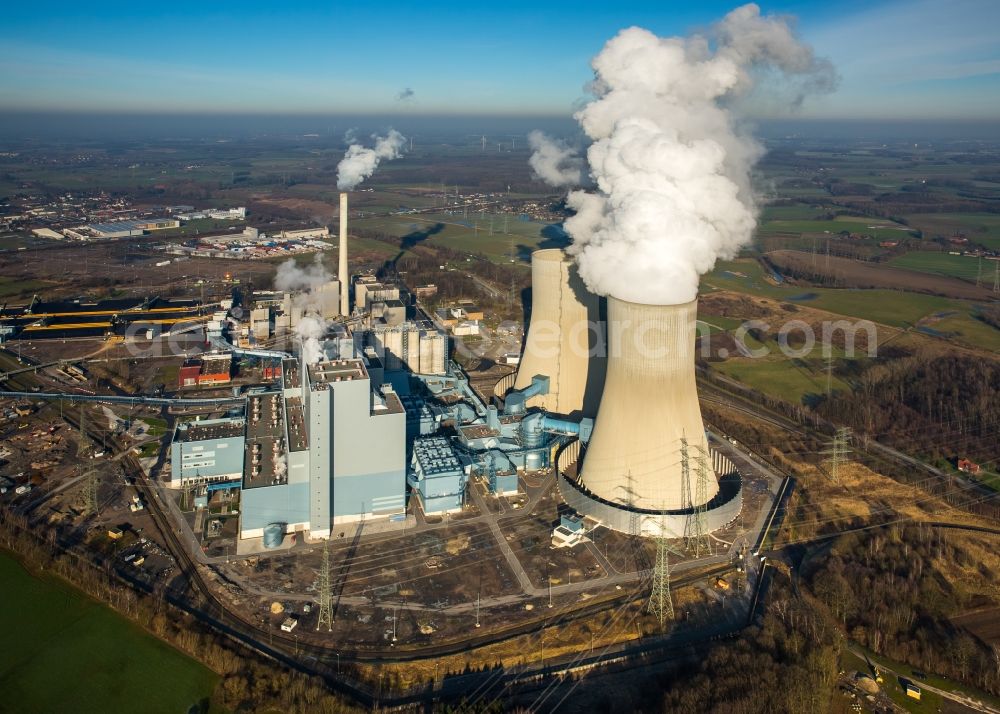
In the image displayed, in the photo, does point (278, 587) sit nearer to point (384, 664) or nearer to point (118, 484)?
point (384, 664)

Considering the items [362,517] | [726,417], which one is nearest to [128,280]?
[362,517]

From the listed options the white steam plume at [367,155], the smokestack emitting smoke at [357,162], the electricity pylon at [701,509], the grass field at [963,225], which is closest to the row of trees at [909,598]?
the electricity pylon at [701,509]

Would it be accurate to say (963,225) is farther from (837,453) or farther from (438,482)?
(438,482)

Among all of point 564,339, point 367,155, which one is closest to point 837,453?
point 564,339

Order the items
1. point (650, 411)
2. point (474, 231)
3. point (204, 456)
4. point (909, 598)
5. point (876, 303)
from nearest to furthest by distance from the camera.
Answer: point (909, 598) < point (650, 411) < point (204, 456) < point (876, 303) < point (474, 231)

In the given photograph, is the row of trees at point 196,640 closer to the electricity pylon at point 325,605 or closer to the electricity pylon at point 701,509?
the electricity pylon at point 325,605

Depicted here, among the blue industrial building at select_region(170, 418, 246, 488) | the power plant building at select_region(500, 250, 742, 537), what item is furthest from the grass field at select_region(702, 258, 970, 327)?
the blue industrial building at select_region(170, 418, 246, 488)
